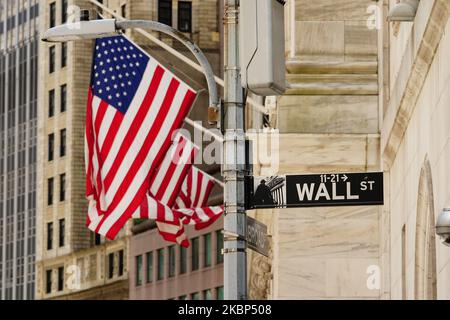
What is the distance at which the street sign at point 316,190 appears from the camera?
50.1 ft

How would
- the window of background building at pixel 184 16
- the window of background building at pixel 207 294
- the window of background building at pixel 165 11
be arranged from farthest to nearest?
the window of background building at pixel 184 16
the window of background building at pixel 165 11
the window of background building at pixel 207 294

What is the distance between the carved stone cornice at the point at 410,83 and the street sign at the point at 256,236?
3253 mm

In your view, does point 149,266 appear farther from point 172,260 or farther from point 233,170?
point 233,170

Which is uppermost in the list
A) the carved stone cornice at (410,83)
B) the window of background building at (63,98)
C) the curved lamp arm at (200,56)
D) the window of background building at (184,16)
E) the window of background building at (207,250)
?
the window of background building at (184,16)

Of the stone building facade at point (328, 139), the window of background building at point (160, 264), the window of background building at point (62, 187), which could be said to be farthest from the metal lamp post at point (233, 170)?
the window of background building at point (62, 187)

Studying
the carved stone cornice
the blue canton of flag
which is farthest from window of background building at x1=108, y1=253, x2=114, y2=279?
the carved stone cornice

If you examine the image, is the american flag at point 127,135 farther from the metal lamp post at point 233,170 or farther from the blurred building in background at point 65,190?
the blurred building in background at point 65,190

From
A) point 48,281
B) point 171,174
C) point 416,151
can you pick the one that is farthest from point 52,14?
point 416,151

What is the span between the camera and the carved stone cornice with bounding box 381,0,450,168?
18219mm

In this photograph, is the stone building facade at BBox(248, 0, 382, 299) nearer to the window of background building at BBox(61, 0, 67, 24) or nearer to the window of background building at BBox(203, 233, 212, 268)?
the window of background building at BBox(203, 233, 212, 268)

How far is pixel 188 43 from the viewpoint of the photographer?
1738 cm

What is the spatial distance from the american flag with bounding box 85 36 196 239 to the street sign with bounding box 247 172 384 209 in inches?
449

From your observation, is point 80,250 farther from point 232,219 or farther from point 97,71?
point 232,219
